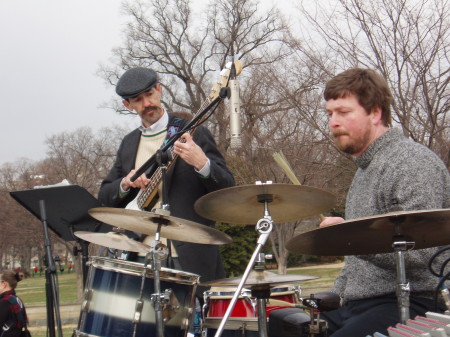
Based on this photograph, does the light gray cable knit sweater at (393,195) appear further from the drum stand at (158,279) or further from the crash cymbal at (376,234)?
the drum stand at (158,279)

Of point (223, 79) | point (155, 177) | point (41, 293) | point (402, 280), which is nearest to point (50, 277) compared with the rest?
point (155, 177)

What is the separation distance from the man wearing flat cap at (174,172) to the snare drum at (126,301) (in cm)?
40

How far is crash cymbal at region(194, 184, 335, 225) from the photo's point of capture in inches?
136

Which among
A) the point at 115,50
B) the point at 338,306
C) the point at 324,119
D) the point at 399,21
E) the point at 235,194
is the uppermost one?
the point at 115,50

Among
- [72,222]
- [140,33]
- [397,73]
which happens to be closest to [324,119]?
[397,73]

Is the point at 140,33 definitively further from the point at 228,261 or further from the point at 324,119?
the point at 324,119

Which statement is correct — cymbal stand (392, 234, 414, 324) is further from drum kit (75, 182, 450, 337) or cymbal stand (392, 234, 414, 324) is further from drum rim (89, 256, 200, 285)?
drum rim (89, 256, 200, 285)

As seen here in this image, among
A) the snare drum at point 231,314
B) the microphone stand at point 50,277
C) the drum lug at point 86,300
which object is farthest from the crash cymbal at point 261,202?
the microphone stand at point 50,277

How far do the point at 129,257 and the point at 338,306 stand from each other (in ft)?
5.01

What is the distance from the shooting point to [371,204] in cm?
345

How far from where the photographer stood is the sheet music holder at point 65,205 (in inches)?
189

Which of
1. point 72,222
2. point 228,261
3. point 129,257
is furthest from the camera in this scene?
point 228,261

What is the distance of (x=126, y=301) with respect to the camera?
3855 mm

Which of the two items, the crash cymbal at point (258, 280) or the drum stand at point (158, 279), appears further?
the crash cymbal at point (258, 280)
